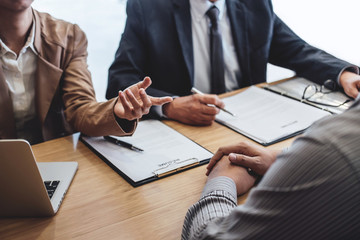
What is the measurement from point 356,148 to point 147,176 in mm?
634

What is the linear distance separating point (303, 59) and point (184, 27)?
61cm

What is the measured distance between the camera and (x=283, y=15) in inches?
125

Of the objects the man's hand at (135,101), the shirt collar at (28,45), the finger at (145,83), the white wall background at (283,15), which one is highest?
the shirt collar at (28,45)

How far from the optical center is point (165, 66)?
1.85 metres

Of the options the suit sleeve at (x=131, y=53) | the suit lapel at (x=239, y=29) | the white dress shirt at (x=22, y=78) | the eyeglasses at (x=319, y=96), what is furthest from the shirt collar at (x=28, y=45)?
the eyeglasses at (x=319, y=96)

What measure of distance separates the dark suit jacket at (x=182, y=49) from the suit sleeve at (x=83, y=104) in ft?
0.64

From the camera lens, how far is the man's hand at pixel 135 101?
3.84ft

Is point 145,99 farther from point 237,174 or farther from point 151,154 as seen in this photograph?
point 237,174

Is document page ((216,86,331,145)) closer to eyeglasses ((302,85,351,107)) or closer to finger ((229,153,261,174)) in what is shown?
eyeglasses ((302,85,351,107))

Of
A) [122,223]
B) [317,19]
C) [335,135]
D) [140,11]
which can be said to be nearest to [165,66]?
[140,11]

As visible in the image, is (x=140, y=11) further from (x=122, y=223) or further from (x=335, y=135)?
(x=335, y=135)

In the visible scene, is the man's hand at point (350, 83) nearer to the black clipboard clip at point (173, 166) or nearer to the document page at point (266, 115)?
the document page at point (266, 115)

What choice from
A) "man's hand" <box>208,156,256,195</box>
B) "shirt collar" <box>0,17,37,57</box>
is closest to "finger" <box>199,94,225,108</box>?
"man's hand" <box>208,156,256,195</box>

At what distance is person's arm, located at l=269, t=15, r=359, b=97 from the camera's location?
1705 mm
